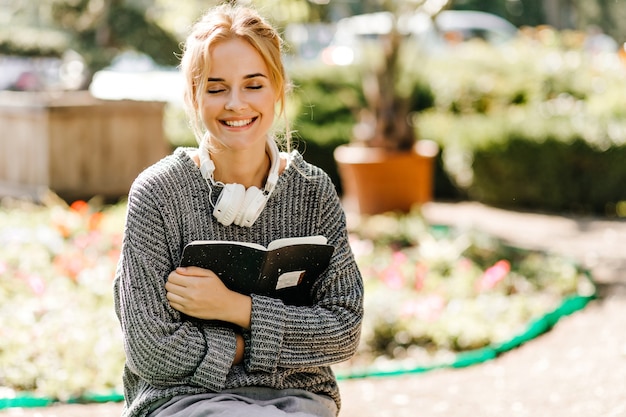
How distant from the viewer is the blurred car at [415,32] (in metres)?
10.2

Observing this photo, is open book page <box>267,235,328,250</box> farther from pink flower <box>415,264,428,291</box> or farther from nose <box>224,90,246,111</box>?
pink flower <box>415,264,428,291</box>

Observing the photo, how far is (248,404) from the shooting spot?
2291 millimetres

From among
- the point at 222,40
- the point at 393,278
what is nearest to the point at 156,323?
the point at 222,40

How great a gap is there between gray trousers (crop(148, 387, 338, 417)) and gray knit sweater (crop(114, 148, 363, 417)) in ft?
0.08

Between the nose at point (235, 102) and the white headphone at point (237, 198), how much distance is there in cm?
15

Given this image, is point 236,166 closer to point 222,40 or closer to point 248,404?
point 222,40

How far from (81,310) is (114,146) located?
16.2ft

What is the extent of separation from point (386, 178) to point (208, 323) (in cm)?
723

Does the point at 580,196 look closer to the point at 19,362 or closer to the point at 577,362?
the point at 577,362

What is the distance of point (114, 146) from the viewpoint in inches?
403

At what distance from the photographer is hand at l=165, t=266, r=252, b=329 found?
2289 millimetres

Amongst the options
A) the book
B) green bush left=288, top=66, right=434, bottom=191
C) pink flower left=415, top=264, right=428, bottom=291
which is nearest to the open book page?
the book

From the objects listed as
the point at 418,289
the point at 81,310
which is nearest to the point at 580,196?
the point at 418,289

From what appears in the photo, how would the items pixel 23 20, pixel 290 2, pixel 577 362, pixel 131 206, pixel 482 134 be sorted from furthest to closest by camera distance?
pixel 23 20 < pixel 482 134 < pixel 290 2 < pixel 577 362 < pixel 131 206
